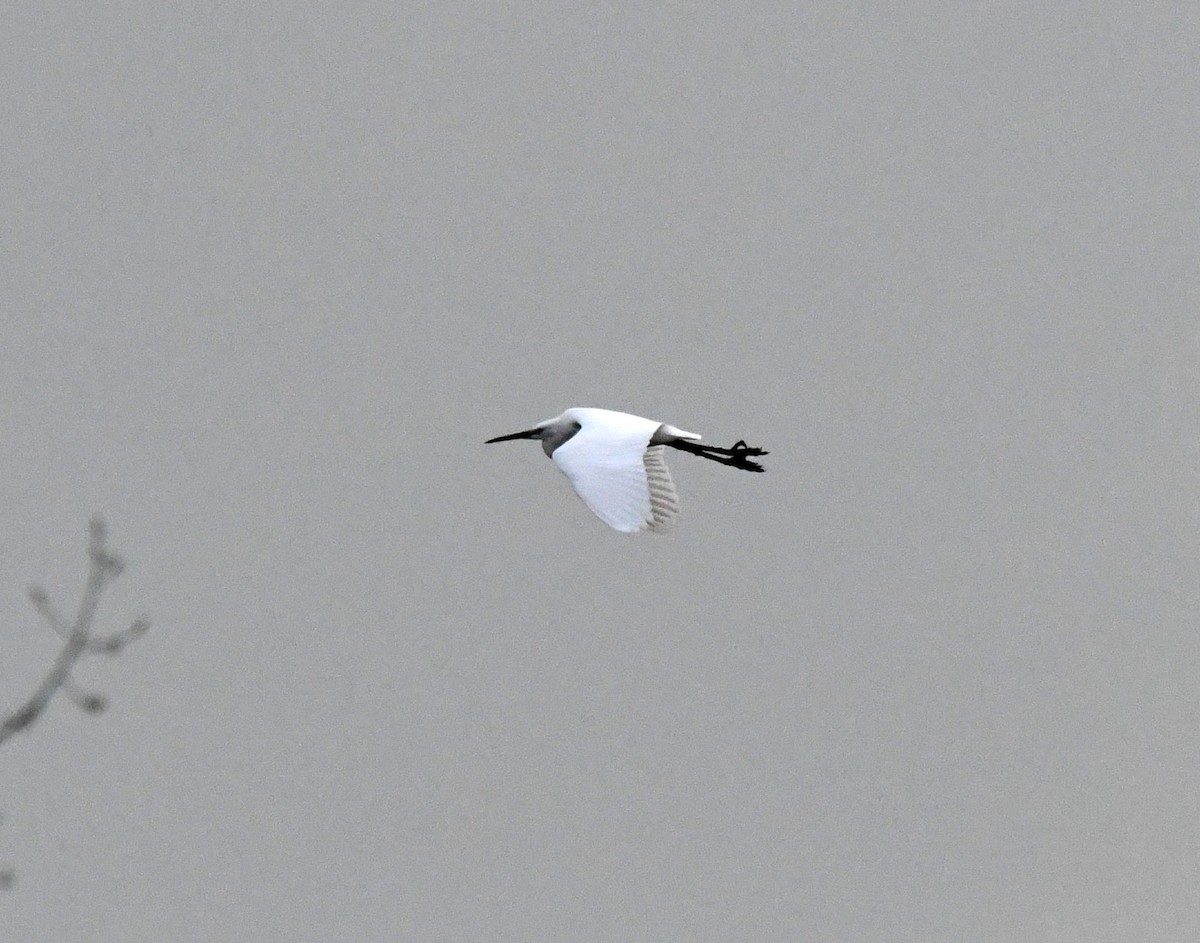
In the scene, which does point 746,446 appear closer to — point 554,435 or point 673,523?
point 554,435

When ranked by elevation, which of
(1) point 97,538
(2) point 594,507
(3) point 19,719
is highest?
(2) point 594,507

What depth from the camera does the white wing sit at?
19.0m

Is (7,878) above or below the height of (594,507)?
below

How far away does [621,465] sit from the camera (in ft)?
64.6

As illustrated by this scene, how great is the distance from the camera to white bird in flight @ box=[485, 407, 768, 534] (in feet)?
62.7

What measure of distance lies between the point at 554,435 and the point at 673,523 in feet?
14.4

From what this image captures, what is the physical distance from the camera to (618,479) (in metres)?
19.4

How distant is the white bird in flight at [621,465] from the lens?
19.1 m

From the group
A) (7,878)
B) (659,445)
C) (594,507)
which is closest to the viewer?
(7,878)

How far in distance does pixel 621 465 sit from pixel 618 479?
0.31 meters

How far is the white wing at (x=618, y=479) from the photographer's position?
19.0m

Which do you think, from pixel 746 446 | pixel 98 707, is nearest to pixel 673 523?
pixel 746 446

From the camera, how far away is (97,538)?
3555 mm

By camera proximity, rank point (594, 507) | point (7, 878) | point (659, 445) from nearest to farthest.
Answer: point (7, 878) < point (594, 507) < point (659, 445)
